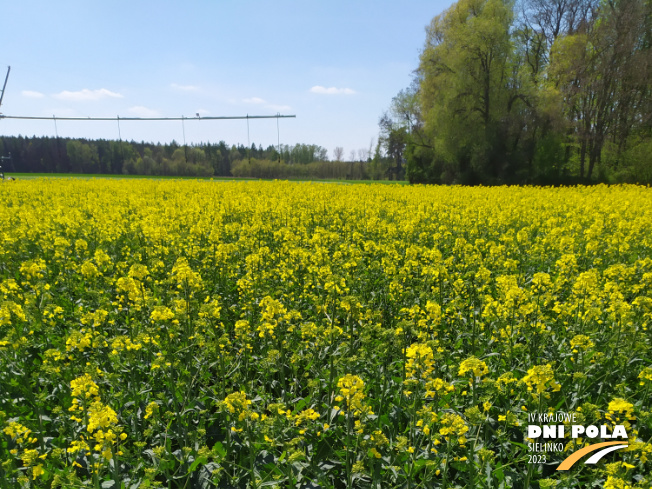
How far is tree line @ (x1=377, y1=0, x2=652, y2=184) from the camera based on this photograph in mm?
28172

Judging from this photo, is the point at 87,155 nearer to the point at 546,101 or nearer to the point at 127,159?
the point at 127,159

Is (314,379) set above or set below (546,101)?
below

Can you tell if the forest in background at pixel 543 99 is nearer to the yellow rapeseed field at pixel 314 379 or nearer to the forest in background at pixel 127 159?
the yellow rapeseed field at pixel 314 379

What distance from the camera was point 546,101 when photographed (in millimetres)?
28531

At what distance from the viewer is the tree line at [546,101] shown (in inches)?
1109

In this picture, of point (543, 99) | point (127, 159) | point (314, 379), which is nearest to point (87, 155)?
point (127, 159)

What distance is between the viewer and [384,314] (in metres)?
4.98

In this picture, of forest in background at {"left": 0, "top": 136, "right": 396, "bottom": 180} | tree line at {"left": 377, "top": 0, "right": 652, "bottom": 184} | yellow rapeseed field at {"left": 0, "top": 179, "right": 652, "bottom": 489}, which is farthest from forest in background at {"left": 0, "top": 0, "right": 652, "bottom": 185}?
forest in background at {"left": 0, "top": 136, "right": 396, "bottom": 180}

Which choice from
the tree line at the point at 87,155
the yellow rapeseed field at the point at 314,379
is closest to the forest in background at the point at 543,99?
the yellow rapeseed field at the point at 314,379

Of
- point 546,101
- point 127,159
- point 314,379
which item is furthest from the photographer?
point 127,159

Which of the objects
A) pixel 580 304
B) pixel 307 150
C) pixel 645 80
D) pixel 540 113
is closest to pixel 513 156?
pixel 540 113

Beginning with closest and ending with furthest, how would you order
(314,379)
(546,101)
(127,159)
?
(314,379), (546,101), (127,159)

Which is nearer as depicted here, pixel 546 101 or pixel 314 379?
pixel 314 379

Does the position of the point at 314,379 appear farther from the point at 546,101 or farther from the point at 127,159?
the point at 127,159
